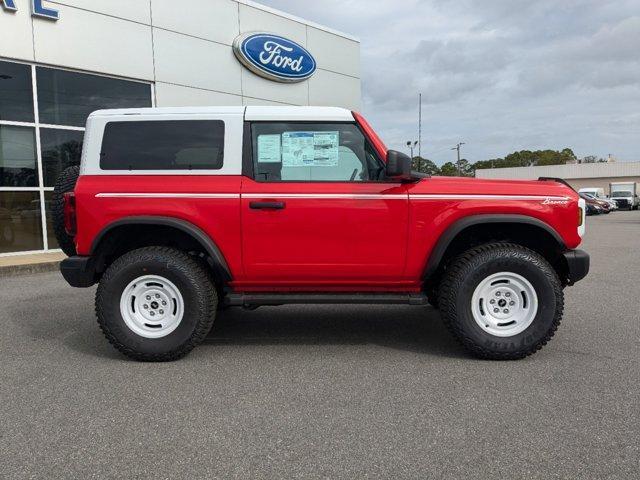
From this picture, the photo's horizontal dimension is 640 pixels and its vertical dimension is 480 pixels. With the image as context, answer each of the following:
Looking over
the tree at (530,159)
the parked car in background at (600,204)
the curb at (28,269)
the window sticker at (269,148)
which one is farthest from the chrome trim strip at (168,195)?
the tree at (530,159)

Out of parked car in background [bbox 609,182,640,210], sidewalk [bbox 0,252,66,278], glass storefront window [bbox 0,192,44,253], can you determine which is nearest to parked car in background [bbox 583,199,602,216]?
parked car in background [bbox 609,182,640,210]

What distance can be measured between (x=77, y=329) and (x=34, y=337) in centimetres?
39

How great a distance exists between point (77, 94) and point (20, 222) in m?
2.90

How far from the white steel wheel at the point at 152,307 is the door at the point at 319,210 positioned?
0.64 meters

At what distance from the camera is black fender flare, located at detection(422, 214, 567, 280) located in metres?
3.95

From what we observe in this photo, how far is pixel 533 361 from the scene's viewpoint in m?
4.02

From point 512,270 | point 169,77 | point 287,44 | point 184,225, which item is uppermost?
point 287,44

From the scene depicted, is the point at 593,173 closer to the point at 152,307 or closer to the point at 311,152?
the point at 311,152

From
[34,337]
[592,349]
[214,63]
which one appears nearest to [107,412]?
[34,337]

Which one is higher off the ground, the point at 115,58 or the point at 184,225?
the point at 115,58

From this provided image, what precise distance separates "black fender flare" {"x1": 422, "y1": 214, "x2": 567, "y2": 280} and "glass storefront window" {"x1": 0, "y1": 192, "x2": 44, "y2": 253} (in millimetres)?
9216

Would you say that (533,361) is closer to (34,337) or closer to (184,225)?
(184,225)

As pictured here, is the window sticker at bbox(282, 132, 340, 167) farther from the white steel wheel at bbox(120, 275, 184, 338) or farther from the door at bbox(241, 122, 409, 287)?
the white steel wheel at bbox(120, 275, 184, 338)

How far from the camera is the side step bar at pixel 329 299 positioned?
4102mm
